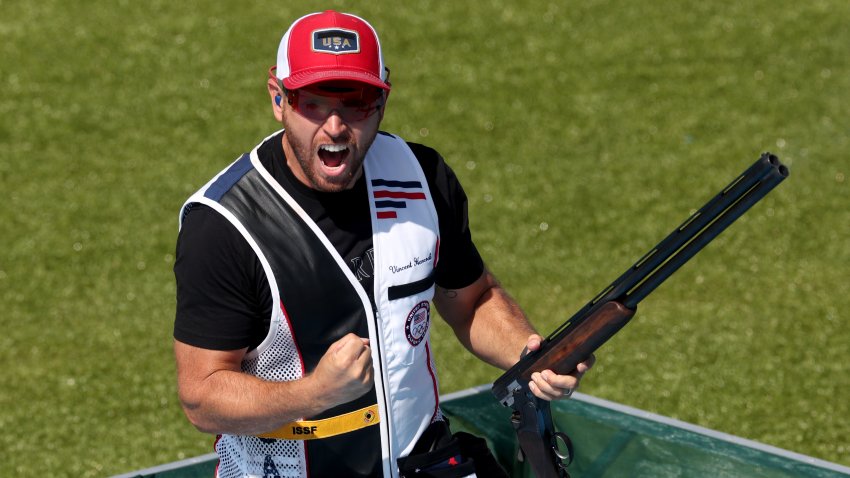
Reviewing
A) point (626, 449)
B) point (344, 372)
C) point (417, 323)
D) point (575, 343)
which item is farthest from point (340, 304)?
point (626, 449)

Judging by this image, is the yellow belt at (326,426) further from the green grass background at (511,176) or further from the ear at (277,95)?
the green grass background at (511,176)

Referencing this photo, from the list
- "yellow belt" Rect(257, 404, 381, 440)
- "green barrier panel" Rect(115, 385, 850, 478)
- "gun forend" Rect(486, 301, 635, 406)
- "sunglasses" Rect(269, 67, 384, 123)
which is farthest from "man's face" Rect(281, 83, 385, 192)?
"green barrier panel" Rect(115, 385, 850, 478)

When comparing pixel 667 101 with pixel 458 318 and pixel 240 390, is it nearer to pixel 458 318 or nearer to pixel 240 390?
pixel 458 318

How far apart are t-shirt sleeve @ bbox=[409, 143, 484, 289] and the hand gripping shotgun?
1.49 ft

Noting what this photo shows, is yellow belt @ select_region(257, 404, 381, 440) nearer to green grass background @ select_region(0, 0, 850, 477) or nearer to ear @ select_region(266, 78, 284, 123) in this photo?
ear @ select_region(266, 78, 284, 123)

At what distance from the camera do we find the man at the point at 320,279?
4.48m

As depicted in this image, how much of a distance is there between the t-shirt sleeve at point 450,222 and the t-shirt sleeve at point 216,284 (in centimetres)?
85

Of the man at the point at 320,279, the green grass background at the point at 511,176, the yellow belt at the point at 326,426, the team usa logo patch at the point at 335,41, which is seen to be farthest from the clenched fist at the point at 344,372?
the green grass background at the point at 511,176

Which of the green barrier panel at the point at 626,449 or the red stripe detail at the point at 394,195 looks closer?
the red stripe detail at the point at 394,195

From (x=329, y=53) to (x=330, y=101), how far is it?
0.54ft

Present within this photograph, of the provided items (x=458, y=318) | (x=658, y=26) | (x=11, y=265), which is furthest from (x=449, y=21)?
(x=458, y=318)

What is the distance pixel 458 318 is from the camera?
5395 mm

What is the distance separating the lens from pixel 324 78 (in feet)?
14.6

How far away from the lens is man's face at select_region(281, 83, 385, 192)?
4.52 metres
